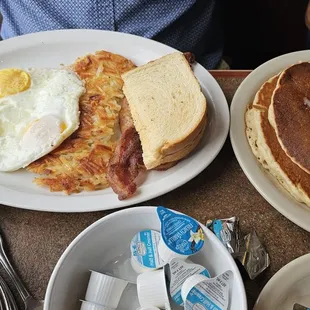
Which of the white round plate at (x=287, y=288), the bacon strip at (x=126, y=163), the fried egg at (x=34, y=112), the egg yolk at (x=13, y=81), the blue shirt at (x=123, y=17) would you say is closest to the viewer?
the white round plate at (x=287, y=288)

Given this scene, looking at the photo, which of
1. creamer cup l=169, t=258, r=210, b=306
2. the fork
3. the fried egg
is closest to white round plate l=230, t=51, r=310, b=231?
creamer cup l=169, t=258, r=210, b=306

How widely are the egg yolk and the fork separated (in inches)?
20.2

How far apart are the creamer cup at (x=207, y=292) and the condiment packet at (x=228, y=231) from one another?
21 centimetres

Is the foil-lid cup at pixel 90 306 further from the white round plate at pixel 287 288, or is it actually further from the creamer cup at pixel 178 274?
the white round plate at pixel 287 288

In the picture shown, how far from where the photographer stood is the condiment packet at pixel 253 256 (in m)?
1.04

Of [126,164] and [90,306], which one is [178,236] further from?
[126,164]

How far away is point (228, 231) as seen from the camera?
3.56 feet

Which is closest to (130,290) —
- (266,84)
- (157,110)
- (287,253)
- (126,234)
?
(126,234)

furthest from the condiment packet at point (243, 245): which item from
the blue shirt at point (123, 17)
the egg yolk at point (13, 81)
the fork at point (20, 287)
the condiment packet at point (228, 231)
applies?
the blue shirt at point (123, 17)

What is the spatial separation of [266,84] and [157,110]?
1.20 ft

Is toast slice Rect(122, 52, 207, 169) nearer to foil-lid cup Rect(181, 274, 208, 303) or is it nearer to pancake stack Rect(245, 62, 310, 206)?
pancake stack Rect(245, 62, 310, 206)

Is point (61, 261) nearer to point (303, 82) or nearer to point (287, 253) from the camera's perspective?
point (287, 253)

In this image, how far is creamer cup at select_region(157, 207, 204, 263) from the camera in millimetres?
857

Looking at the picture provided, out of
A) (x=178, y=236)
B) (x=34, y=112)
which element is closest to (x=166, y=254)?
(x=178, y=236)
